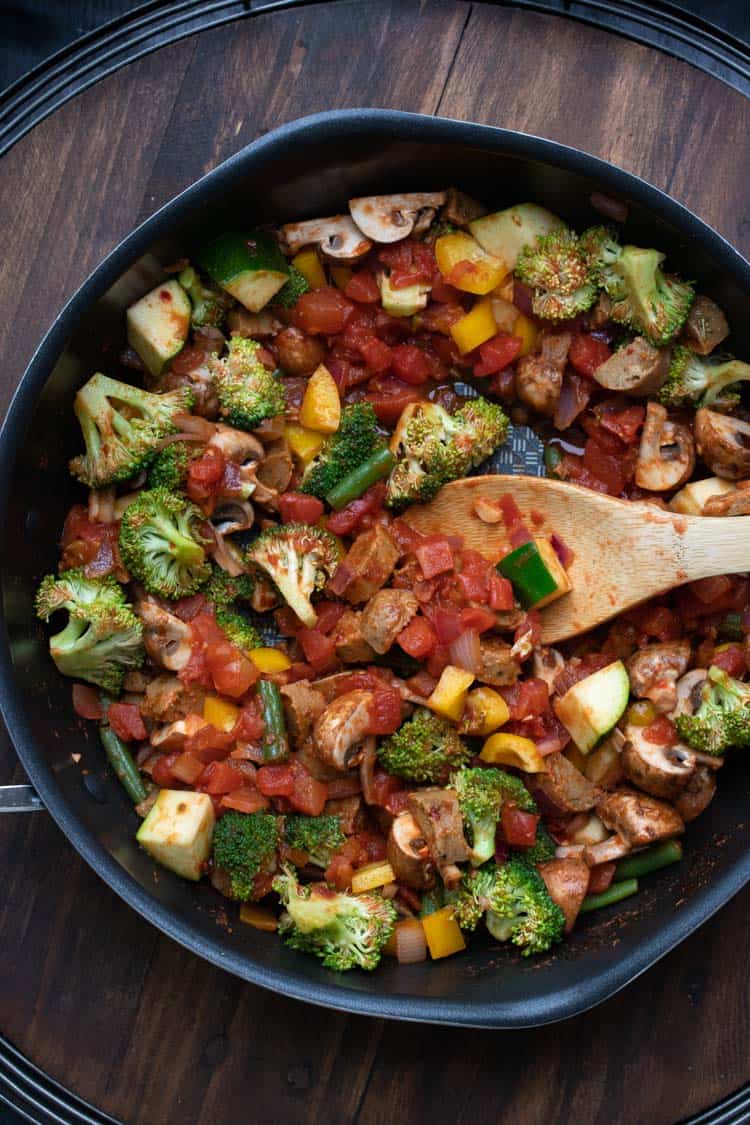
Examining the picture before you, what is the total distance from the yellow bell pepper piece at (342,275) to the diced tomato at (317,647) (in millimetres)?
1430

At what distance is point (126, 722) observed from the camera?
388cm

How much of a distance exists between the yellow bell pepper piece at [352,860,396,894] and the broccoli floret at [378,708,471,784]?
0.36m

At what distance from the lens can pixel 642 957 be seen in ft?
10.5

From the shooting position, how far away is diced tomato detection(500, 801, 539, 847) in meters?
3.80

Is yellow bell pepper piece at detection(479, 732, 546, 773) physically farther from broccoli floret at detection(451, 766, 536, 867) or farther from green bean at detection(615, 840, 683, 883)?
green bean at detection(615, 840, 683, 883)

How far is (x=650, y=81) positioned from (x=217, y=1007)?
12.8ft

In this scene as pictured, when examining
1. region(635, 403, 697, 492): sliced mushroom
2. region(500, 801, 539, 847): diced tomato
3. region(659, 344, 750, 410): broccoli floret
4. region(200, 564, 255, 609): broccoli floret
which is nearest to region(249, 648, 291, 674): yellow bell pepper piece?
region(200, 564, 255, 609): broccoli floret

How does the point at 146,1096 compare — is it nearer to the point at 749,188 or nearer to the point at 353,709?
the point at 353,709

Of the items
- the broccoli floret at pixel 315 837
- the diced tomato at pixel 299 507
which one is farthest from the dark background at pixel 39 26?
the broccoli floret at pixel 315 837

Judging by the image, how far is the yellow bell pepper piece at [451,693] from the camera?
3.79m

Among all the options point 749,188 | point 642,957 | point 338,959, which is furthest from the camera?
point 749,188

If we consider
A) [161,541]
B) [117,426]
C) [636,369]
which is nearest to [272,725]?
[161,541]

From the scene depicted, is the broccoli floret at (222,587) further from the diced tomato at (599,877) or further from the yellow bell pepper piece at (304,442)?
the diced tomato at (599,877)

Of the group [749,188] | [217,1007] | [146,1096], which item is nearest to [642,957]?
[217,1007]
